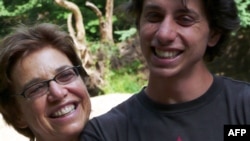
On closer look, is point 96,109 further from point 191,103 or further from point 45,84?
point 191,103

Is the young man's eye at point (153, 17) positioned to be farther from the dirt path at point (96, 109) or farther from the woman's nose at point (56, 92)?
the dirt path at point (96, 109)

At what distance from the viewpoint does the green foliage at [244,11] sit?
5.44m

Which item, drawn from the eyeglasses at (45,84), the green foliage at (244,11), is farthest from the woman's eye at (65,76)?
the green foliage at (244,11)

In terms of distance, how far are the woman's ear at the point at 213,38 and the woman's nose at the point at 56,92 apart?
45 centimetres

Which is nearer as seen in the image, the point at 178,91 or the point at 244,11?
the point at 178,91

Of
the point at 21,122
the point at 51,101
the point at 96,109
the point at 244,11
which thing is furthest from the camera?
the point at 244,11

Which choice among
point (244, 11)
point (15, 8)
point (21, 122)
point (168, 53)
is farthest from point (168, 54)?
point (15, 8)

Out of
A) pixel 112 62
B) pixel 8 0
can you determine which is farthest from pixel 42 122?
pixel 8 0

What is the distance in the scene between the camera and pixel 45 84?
128cm

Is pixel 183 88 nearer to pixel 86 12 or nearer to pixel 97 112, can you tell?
pixel 97 112

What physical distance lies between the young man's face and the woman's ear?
88 millimetres

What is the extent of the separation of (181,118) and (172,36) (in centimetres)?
22

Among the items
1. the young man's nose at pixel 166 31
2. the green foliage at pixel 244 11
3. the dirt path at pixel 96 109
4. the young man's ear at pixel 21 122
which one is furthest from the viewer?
the green foliage at pixel 244 11

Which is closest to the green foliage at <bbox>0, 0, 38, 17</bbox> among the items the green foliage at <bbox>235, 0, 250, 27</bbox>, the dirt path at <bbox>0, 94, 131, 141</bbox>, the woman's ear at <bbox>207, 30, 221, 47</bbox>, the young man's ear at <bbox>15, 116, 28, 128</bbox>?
the dirt path at <bbox>0, 94, 131, 141</bbox>
